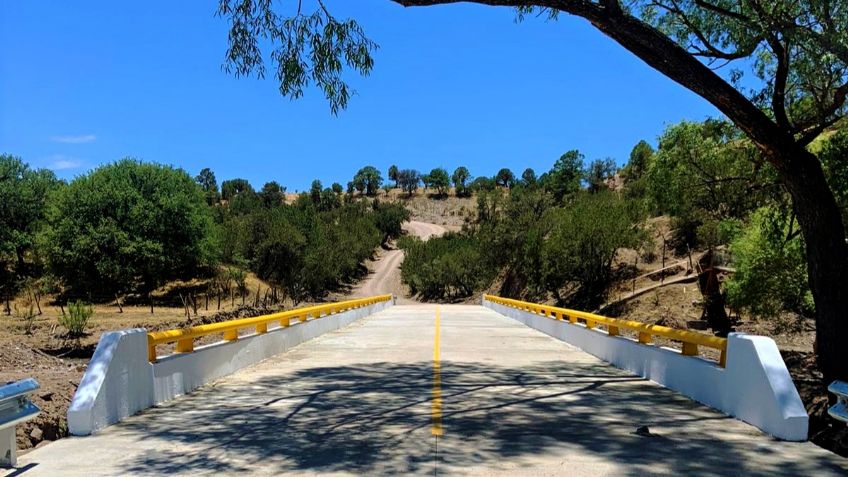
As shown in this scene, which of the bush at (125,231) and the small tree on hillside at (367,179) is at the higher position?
the small tree on hillside at (367,179)

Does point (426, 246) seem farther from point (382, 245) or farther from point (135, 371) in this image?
point (135, 371)

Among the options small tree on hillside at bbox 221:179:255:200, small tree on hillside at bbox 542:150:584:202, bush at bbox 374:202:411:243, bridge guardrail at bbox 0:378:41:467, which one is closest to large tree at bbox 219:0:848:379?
bridge guardrail at bbox 0:378:41:467

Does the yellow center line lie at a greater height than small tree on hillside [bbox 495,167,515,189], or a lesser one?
lesser

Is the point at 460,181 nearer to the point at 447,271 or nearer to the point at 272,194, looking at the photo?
the point at 272,194

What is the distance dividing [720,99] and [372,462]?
7.25 metres

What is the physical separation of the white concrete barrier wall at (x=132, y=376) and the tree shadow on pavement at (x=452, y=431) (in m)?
0.24

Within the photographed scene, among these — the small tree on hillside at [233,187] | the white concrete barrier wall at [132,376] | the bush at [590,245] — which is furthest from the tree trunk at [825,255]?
the small tree on hillside at [233,187]

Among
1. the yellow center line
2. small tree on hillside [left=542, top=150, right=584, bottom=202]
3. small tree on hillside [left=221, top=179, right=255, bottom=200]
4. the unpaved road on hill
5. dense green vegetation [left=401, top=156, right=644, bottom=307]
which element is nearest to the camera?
the yellow center line

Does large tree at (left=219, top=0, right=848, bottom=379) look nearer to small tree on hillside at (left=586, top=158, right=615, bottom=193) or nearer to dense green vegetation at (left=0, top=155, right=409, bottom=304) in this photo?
dense green vegetation at (left=0, top=155, right=409, bottom=304)

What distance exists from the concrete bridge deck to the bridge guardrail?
0.76 ft

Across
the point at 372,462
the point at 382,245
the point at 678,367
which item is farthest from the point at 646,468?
the point at 382,245

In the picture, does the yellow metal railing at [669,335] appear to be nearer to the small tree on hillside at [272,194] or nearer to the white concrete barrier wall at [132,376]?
the white concrete barrier wall at [132,376]

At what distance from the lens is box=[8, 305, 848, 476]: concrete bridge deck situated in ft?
19.4

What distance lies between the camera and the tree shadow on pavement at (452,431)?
5969 millimetres
